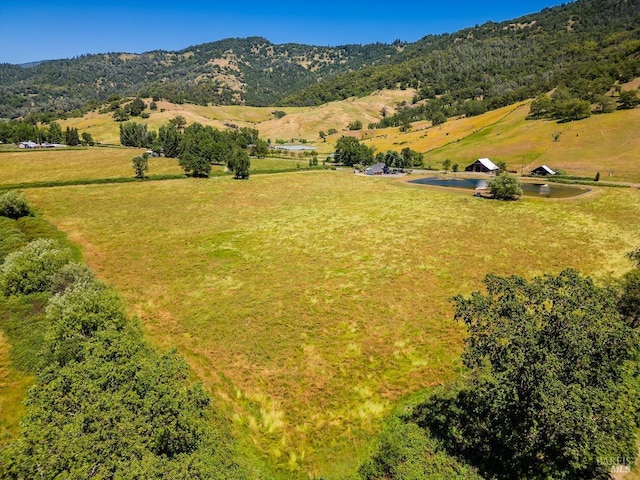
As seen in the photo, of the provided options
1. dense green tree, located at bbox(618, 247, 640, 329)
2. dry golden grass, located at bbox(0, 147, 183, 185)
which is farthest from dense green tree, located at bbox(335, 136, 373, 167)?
dense green tree, located at bbox(618, 247, 640, 329)

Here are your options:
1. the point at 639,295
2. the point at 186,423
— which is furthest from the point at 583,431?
the point at 639,295

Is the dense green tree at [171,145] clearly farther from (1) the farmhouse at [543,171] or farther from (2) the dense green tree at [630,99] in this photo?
(2) the dense green tree at [630,99]

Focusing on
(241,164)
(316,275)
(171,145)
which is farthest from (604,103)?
(171,145)

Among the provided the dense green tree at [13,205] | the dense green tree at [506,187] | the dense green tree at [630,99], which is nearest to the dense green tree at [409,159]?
the dense green tree at [506,187]

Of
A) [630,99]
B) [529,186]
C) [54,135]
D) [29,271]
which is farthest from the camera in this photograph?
[54,135]

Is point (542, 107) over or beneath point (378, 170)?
over

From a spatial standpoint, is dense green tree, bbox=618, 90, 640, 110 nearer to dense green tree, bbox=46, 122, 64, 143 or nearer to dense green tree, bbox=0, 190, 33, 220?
dense green tree, bbox=0, 190, 33, 220

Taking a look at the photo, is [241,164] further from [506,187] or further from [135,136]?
[135,136]
